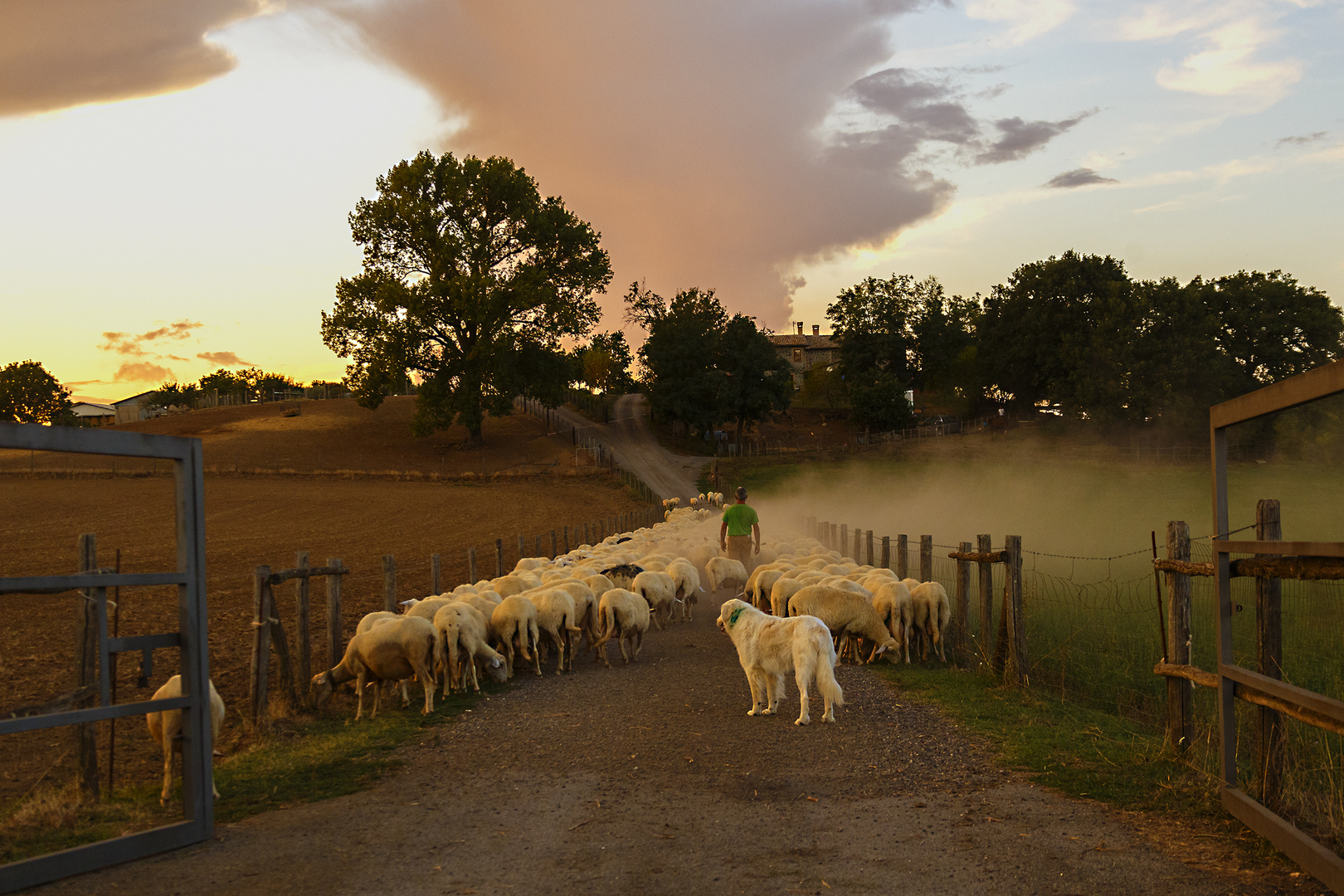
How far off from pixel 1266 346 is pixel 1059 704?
62.5m

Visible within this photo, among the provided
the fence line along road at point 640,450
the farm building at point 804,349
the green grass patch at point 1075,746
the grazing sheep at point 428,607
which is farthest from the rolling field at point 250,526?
the farm building at point 804,349

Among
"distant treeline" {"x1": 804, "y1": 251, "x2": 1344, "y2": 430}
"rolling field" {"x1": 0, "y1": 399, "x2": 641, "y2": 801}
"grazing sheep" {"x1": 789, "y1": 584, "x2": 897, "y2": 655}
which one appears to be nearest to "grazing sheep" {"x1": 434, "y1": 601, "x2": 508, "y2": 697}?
"rolling field" {"x1": 0, "y1": 399, "x2": 641, "y2": 801}

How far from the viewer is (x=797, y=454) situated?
204ft

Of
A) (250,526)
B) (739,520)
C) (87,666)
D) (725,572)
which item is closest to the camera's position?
(87,666)

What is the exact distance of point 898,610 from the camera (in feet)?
37.3

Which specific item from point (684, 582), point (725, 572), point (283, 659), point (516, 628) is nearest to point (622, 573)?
point (684, 582)

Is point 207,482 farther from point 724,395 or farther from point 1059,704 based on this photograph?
point 1059,704

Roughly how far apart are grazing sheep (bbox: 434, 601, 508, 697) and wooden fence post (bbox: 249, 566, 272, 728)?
1.66 m

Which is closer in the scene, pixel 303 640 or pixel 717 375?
pixel 303 640

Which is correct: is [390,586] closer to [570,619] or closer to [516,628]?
[516,628]

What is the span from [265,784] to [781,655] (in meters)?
4.49

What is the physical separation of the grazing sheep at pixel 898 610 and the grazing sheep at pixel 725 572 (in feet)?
17.9

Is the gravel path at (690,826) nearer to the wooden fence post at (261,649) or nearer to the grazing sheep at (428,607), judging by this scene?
the wooden fence post at (261,649)

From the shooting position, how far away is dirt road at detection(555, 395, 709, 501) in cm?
5309
